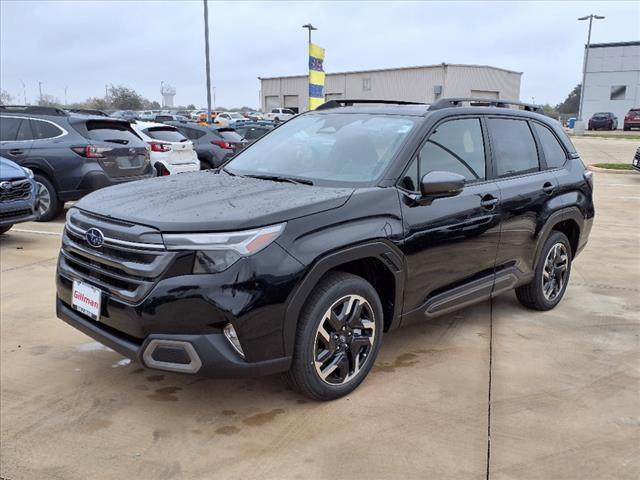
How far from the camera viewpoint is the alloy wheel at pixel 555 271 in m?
4.96

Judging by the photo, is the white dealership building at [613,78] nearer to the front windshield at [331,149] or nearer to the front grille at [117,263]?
the front windshield at [331,149]

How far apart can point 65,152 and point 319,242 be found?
6.76 m

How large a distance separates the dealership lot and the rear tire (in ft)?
14.1

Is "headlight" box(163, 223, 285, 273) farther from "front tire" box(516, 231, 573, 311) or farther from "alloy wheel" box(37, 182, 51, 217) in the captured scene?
"alloy wheel" box(37, 182, 51, 217)

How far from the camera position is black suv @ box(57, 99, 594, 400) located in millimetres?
2832

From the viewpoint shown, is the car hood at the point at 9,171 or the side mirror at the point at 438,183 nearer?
the side mirror at the point at 438,183

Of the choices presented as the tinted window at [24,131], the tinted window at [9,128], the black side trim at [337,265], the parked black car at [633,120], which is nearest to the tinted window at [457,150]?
the black side trim at [337,265]

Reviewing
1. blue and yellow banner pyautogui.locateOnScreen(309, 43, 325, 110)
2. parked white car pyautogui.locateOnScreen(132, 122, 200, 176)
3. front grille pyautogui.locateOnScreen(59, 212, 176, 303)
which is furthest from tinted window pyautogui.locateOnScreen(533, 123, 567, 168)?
blue and yellow banner pyautogui.locateOnScreen(309, 43, 325, 110)

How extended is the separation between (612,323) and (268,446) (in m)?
3.23

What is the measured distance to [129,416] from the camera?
322cm

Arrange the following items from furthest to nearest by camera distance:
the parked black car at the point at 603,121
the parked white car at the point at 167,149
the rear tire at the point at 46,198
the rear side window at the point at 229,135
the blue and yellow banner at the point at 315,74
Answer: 1. the parked black car at the point at 603,121
2. the blue and yellow banner at the point at 315,74
3. the rear side window at the point at 229,135
4. the parked white car at the point at 167,149
5. the rear tire at the point at 46,198

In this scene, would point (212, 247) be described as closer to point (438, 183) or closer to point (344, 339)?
point (344, 339)

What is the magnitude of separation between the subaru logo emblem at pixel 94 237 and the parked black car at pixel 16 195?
447 cm

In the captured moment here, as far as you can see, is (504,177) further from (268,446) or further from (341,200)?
(268,446)
